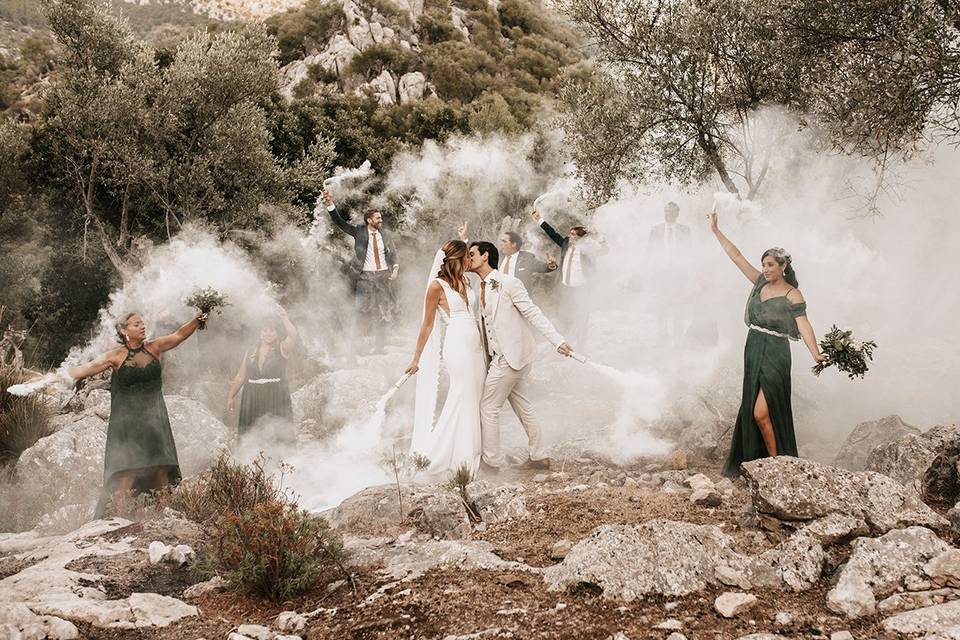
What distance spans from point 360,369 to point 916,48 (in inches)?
332

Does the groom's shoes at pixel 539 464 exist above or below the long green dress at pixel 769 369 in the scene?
below

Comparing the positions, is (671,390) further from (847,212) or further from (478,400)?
(847,212)

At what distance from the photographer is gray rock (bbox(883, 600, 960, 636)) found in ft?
9.31

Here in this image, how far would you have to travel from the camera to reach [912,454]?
17.7 ft

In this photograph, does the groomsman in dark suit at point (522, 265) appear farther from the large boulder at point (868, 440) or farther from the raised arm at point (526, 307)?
the large boulder at point (868, 440)

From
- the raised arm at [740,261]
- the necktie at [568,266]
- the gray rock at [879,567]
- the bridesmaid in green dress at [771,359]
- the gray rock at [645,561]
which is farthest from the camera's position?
the necktie at [568,266]

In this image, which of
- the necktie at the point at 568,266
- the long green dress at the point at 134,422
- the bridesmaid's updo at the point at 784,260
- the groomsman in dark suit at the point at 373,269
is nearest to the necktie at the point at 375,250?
the groomsman in dark suit at the point at 373,269

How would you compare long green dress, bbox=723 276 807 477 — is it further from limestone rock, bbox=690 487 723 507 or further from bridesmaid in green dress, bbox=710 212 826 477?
limestone rock, bbox=690 487 723 507

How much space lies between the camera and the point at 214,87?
14891 mm

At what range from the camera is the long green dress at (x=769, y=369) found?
6.01m

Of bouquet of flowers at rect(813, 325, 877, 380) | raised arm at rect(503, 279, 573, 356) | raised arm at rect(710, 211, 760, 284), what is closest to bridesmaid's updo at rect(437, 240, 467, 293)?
raised arm at rect(503, 279, 573, 356)

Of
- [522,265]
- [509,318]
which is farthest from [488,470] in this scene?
[522,265]

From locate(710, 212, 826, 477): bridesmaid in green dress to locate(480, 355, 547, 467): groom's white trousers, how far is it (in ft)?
6.37

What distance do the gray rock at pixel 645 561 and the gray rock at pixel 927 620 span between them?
77 centimetres
